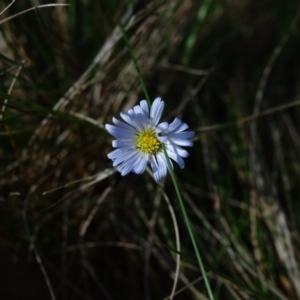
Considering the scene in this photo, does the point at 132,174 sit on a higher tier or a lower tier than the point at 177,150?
higher

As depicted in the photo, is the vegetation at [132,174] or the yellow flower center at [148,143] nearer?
the yellow flower center at [148,143]

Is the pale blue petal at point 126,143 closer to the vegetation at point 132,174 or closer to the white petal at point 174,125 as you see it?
the white petal at point 174,125

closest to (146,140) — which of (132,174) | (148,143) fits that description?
(148,143)

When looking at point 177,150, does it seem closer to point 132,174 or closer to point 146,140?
point 146,140

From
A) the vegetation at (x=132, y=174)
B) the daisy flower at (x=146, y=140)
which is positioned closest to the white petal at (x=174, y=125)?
the daisy flower at (x=146, y=140)

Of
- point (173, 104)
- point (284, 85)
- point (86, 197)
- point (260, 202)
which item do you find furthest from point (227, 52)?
point (86, 197)

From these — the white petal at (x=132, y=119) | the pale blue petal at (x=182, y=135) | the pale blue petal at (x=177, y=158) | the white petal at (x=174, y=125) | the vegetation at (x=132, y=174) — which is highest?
the vegetation at (x=132, y=174)

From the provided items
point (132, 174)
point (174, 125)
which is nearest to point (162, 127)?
point (174, 125)

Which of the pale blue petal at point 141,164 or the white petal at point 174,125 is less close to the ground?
the white petal at point 174,125

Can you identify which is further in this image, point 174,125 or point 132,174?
point 132,174
